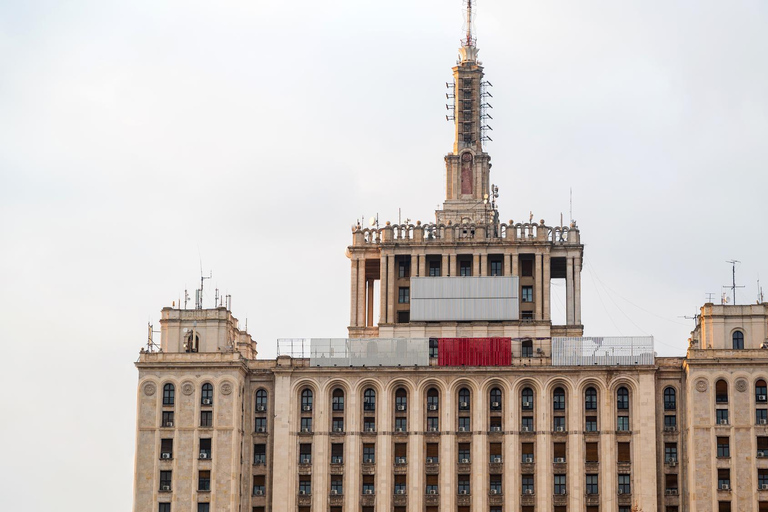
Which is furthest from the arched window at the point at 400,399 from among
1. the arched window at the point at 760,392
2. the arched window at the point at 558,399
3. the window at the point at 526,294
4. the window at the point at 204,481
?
the arched window at the point at 760,392

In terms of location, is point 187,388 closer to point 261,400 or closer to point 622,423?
point 261,400

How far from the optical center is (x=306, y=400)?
577 ft

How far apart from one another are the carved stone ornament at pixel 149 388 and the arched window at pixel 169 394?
1072 millimetres

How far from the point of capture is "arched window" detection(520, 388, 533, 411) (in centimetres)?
17338

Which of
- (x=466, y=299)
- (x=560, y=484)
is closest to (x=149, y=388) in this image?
(x=466, y=299)

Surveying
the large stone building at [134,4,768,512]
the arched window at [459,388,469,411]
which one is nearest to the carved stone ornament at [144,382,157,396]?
the large stone building at [134,4,768,512]

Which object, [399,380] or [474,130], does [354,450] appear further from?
[474,130]

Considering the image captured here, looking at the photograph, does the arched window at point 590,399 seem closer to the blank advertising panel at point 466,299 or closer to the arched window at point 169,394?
the blank advertising panel at point 466,299

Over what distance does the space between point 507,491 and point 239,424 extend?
26939mm

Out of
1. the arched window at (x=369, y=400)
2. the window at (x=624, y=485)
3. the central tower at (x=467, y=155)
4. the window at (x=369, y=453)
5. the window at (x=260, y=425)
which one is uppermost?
the central tower at (x=467, y=155)

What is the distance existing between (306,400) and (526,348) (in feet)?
73.9

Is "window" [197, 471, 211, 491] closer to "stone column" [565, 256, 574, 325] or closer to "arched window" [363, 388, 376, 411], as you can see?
"arched window" [363, 388, 376, 411]

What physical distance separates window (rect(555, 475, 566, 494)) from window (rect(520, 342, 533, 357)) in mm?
13190

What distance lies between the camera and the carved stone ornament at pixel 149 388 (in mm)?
174375
